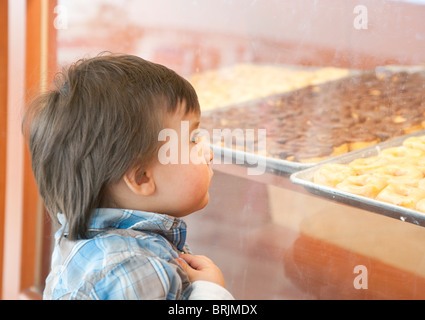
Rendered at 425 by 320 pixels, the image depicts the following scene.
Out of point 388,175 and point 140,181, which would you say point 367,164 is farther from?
point 140,181

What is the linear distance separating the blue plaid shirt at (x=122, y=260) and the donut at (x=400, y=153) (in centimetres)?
57

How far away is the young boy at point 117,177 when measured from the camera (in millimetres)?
708

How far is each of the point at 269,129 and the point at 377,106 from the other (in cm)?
34

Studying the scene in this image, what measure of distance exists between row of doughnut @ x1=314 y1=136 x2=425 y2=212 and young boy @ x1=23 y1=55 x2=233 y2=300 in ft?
1.31

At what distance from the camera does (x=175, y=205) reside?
81 cm

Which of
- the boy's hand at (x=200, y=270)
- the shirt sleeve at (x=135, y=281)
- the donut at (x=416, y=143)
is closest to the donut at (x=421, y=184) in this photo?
the donut at (x=416, y=143)

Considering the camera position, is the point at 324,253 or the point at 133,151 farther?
the point at 324,253

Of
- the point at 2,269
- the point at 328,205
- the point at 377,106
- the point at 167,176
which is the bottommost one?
the point at 2,269

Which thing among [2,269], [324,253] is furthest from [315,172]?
[2,269]

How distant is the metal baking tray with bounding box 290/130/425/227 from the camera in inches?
36.4

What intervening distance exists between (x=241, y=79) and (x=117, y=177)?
953 mm

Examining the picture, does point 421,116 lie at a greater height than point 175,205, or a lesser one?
greater

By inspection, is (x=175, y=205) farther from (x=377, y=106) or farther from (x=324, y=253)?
(x=377, y=106)

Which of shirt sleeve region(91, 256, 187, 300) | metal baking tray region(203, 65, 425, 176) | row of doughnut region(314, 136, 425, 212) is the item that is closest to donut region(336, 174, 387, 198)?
row of doughnut region(314, 136, 425, 212)
